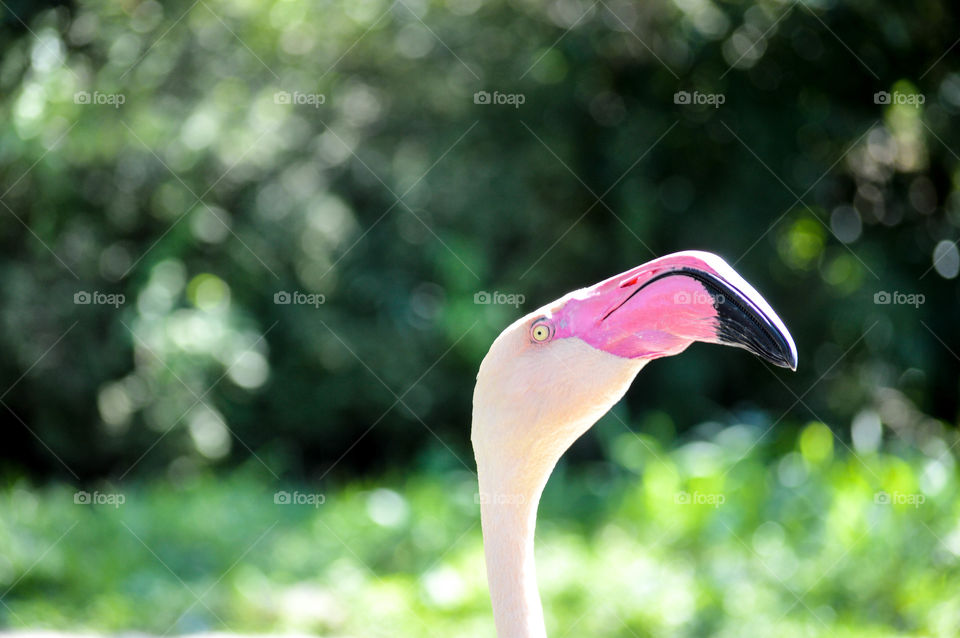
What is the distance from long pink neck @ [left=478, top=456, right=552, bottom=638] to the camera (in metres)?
1.87

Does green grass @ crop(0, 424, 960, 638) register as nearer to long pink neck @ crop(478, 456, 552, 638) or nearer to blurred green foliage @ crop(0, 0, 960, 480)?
blurred green foliage @ crop(0, 0, 960, 480)

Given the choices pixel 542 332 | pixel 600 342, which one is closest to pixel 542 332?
pixel 542 332

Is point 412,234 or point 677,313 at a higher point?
point 412,234

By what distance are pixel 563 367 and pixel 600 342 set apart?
0.27 ft

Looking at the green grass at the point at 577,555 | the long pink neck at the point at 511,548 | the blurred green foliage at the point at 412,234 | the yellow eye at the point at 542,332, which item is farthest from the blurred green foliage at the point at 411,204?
the yellow eye at the point at 542,332

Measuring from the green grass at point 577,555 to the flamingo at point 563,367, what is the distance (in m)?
2.38

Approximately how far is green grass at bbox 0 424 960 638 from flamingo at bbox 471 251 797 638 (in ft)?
7.81

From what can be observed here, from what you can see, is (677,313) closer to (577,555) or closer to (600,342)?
(600,342)

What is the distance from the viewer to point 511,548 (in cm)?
188

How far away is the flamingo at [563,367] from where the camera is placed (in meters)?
1.63

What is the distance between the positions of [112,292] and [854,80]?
542cm

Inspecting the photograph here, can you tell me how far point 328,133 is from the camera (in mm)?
7438

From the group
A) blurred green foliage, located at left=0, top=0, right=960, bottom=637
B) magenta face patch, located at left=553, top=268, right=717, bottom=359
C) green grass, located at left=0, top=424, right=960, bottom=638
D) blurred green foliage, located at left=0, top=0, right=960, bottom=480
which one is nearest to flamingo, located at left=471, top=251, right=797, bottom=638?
magenta face patch, located at left=553, top=268, right=717, bottom=359

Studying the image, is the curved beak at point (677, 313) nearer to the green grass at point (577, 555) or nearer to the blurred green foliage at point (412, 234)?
the green grass at point (577, 555)
